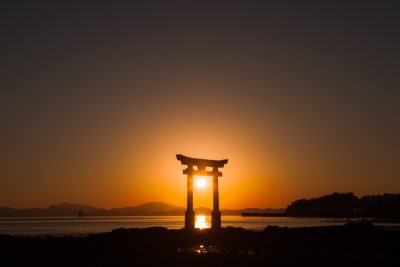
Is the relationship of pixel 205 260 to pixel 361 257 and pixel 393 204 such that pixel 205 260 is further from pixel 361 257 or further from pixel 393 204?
pixel 393 204

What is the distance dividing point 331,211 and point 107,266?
175413 mm

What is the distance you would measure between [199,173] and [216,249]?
30.2ft

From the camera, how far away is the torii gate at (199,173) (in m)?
34.5

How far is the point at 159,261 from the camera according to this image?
22.0 m

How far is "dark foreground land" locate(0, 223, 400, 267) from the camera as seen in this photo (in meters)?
21.8

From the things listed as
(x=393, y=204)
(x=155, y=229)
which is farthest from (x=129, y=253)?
(x=393, y=204)

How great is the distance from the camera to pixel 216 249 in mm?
27391

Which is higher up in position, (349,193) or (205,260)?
(349,193)

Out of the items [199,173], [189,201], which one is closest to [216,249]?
[189,201]

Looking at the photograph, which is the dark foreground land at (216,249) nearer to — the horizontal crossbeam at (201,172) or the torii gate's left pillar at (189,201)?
the torii gate's left pillar at (189,201)

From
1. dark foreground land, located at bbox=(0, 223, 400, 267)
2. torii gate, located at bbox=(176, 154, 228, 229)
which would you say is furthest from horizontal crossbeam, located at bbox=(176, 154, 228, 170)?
dark foreground land, located at bbox=(0, 223, 400, 267)

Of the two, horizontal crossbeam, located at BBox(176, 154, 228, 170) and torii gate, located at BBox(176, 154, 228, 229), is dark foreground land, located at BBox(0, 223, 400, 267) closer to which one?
torii gate, located at BBox(176, 154, 228, 229)

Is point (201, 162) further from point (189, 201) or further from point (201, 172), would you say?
point (189, 201)

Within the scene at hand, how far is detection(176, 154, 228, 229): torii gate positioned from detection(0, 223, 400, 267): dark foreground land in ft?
4.00
